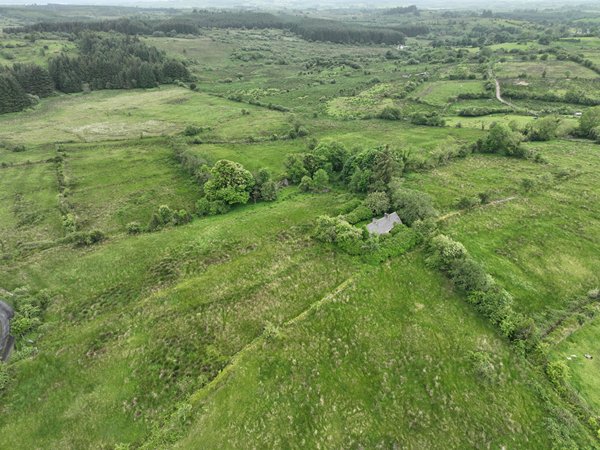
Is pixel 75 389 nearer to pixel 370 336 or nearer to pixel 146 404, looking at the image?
pixel 146 404

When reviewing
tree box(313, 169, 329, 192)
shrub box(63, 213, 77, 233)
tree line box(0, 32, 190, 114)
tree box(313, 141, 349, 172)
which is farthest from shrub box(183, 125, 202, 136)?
tree line box(0, 32, 190, 114)

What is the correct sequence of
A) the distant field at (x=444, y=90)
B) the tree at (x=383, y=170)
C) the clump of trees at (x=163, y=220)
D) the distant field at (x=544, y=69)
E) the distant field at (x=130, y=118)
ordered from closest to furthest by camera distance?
1. the clump of trees at (x=163, y=220)
2. the tree at (x=383, y=170)
3. the distant field at (x=130, y=118)
4. the distant field at (x=444, y=90)
5. the distant field at (x=544, y=69)

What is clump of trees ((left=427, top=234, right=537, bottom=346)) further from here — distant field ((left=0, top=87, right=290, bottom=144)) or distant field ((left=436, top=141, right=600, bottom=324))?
distant field ((left=0, top=87, right=290, bottom=144))

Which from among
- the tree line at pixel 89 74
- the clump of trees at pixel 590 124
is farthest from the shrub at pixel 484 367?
the tree line at pixel 89 74

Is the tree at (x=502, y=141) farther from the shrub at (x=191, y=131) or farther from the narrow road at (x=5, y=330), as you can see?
the narrow road at (x=5, y=330)

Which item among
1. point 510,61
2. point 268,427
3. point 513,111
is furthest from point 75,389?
point 510,61

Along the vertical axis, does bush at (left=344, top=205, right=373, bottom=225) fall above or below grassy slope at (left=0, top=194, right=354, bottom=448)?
above
